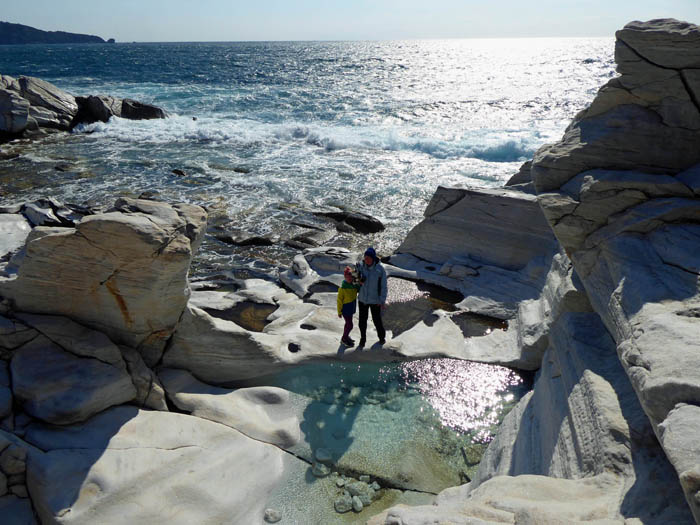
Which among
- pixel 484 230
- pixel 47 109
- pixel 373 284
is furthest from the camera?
pixel 47 109

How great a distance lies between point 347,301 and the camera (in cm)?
668

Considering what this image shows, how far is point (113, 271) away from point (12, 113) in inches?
968

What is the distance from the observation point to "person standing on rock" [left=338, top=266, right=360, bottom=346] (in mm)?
6621

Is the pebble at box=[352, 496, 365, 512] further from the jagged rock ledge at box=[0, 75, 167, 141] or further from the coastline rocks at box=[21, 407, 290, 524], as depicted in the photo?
the jagged rock ledge at box=[0, 75, 167, 141]

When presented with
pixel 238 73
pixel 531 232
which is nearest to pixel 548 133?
pixel 531 232

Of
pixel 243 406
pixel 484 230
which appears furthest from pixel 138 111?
pixel 243 406

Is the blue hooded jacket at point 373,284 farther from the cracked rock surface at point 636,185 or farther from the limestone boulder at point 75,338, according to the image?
the limestone boulder at point 75,338

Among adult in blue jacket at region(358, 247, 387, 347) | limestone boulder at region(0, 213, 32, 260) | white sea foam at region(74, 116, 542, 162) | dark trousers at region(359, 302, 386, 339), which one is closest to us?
adult in blue jacket at region(358, 247, 387, 347)

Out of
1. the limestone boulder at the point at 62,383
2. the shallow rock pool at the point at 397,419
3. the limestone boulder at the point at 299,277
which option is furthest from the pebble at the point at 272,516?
the limestone boulder at the point at 299,277

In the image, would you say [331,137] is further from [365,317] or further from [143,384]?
[143,384]

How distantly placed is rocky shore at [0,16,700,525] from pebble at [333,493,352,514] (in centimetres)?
2

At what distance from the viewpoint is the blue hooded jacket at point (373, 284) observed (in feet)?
21.4

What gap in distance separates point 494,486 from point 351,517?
4.56 ft

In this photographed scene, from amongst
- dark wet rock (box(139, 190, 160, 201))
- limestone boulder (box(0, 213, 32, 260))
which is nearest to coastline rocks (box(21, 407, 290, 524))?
limestone boulder (box(0, 213, 32, 260))
